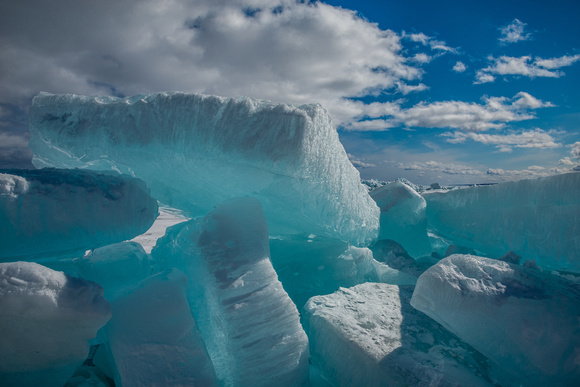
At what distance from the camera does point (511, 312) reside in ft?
4.26

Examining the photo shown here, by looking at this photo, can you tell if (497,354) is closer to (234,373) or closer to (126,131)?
(234,373)

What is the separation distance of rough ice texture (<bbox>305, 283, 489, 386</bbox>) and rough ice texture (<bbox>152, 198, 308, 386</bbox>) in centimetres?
19

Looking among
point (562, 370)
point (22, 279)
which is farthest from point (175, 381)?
point (562, 370)

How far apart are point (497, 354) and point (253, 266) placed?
3.84ft

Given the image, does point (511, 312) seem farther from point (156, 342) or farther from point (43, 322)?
point (43, 322)

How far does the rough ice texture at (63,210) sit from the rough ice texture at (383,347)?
3.93 feet

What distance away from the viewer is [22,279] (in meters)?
1.04

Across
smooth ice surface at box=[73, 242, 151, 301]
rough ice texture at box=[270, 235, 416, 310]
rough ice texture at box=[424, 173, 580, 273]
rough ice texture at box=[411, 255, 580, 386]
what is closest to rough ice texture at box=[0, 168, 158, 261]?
smooth ice surface at box=[73, 242, 151, 301]

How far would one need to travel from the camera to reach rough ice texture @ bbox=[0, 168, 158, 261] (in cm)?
134

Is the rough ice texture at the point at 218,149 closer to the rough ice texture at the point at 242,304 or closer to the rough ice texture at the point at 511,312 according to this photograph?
the rough ice texture at the point at 242,304

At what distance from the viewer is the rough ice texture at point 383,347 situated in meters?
1.23

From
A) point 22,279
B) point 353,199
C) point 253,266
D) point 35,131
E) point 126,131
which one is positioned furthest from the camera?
point 353,199

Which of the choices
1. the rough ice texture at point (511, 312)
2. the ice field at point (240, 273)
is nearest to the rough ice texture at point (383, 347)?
the ice field at point (240, 273)

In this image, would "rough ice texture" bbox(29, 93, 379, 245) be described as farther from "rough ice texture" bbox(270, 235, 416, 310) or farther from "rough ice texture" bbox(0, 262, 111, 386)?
"rough ice texture" bbox(0, 262, 111, 386)
